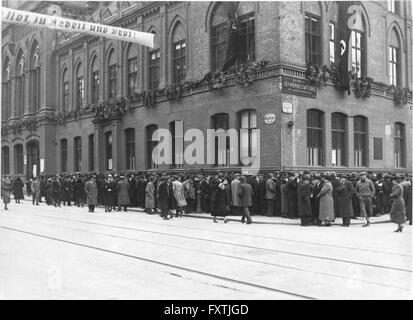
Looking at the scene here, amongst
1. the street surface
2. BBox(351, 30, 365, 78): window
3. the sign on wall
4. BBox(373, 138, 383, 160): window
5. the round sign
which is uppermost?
BBox(351, 30, 365, 78): window

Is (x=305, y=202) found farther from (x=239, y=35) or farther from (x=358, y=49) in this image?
(x=358, y=49)

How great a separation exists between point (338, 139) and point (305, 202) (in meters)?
7.47

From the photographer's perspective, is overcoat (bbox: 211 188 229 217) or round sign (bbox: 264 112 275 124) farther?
round sign (bbox: 264 112 275 124)

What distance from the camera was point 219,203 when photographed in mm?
17375

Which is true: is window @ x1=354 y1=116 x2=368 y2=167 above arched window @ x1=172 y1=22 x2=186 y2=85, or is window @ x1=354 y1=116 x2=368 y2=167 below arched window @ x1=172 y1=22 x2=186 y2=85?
below

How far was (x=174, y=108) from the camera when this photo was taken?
82.6 ft

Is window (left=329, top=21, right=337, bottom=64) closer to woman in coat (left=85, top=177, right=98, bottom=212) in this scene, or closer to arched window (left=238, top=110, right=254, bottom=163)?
arched window (left=238, top=110, right=254, bottom=163)

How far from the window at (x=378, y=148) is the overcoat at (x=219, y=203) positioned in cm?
1017

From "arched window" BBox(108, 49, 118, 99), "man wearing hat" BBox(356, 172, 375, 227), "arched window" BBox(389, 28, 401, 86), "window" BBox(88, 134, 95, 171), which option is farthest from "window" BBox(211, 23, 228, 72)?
"window" BBox(88, 134, 95, 171)

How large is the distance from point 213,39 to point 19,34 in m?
24.8

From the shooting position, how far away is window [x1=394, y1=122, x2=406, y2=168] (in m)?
25.9

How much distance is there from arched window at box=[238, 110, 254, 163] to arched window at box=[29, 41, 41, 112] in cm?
2316

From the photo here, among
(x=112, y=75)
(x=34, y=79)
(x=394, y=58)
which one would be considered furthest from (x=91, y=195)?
(x=34, y=79)

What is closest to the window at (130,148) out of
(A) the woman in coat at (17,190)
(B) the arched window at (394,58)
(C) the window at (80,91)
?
(C) the window at (80,91)
